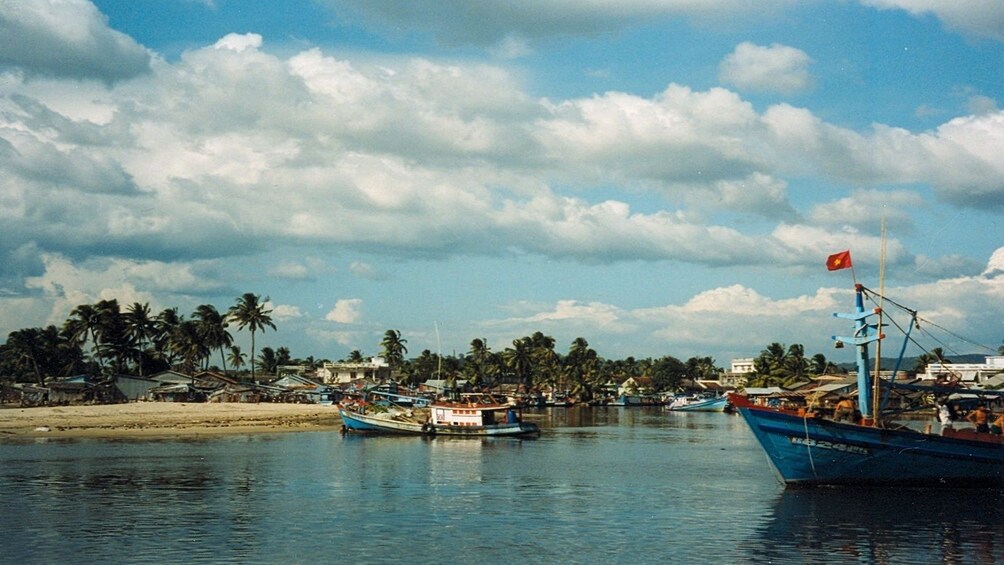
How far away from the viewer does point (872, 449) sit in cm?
4172

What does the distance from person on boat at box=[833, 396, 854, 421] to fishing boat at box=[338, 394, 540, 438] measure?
4174 centimetres

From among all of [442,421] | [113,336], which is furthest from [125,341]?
[442,421]

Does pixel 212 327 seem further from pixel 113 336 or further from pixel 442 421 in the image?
pixel 442 421

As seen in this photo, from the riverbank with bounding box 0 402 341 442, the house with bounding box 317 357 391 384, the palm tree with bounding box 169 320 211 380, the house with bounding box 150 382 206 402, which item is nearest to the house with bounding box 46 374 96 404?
the house with bounding box 150 382 206 402

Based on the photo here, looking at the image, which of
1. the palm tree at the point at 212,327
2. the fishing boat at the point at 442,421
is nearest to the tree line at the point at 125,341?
the palm tree at the point at 212,327

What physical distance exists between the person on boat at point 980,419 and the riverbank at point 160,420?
6188 cm

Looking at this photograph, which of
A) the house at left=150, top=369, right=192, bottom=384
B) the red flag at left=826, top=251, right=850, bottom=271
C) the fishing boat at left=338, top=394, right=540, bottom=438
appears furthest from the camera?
the house at left=150, top=369, right=192, bottom=384

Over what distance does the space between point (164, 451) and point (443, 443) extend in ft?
68.9

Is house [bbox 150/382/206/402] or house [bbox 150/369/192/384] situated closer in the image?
house [bbox 150/382/206/402]

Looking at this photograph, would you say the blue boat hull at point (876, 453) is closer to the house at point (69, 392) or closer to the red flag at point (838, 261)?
the red flag at point (838, 261)

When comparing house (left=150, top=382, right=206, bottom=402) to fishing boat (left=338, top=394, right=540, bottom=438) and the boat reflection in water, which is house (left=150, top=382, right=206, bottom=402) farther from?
the boat reflection in water

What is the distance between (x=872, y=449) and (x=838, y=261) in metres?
8.31

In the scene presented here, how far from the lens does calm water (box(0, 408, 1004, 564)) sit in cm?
3009

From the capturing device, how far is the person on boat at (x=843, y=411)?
139 ft
